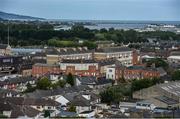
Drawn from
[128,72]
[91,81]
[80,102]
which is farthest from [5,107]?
[128,72]

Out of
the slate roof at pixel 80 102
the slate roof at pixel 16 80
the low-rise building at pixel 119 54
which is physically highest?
the slate roof at pixel 80 102

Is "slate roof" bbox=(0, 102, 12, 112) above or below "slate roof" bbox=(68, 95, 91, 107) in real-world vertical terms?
above

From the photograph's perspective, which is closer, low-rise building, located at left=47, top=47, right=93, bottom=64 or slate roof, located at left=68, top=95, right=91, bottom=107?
slate roof, located at left=68, top=95, right=91, bottom=107

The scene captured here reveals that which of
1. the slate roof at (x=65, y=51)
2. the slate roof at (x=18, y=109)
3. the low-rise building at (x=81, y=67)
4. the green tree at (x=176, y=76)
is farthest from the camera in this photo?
the slate roof at (x=65, y=51)

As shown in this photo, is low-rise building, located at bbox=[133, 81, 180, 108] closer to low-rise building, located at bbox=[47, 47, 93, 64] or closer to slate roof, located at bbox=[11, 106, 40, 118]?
slate roof, located at bbox=[11, 106, 40, 118]

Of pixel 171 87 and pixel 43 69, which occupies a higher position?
pixel 171 87

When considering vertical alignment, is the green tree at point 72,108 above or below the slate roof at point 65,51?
above

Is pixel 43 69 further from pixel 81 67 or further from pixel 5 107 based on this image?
pixel 5 107

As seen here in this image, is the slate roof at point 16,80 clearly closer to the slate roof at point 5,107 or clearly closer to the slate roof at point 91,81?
the slate roof at point 91,81

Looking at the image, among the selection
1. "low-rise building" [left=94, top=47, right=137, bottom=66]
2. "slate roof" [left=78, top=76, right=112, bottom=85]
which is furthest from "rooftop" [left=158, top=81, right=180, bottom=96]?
"low-rise building" [left=94, top=47, right=137, bottom=66]

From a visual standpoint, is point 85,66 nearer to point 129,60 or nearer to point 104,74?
point 104,74

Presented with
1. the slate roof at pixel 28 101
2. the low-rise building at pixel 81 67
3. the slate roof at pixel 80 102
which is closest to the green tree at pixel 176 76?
the low-rise building at pixel 81 67
